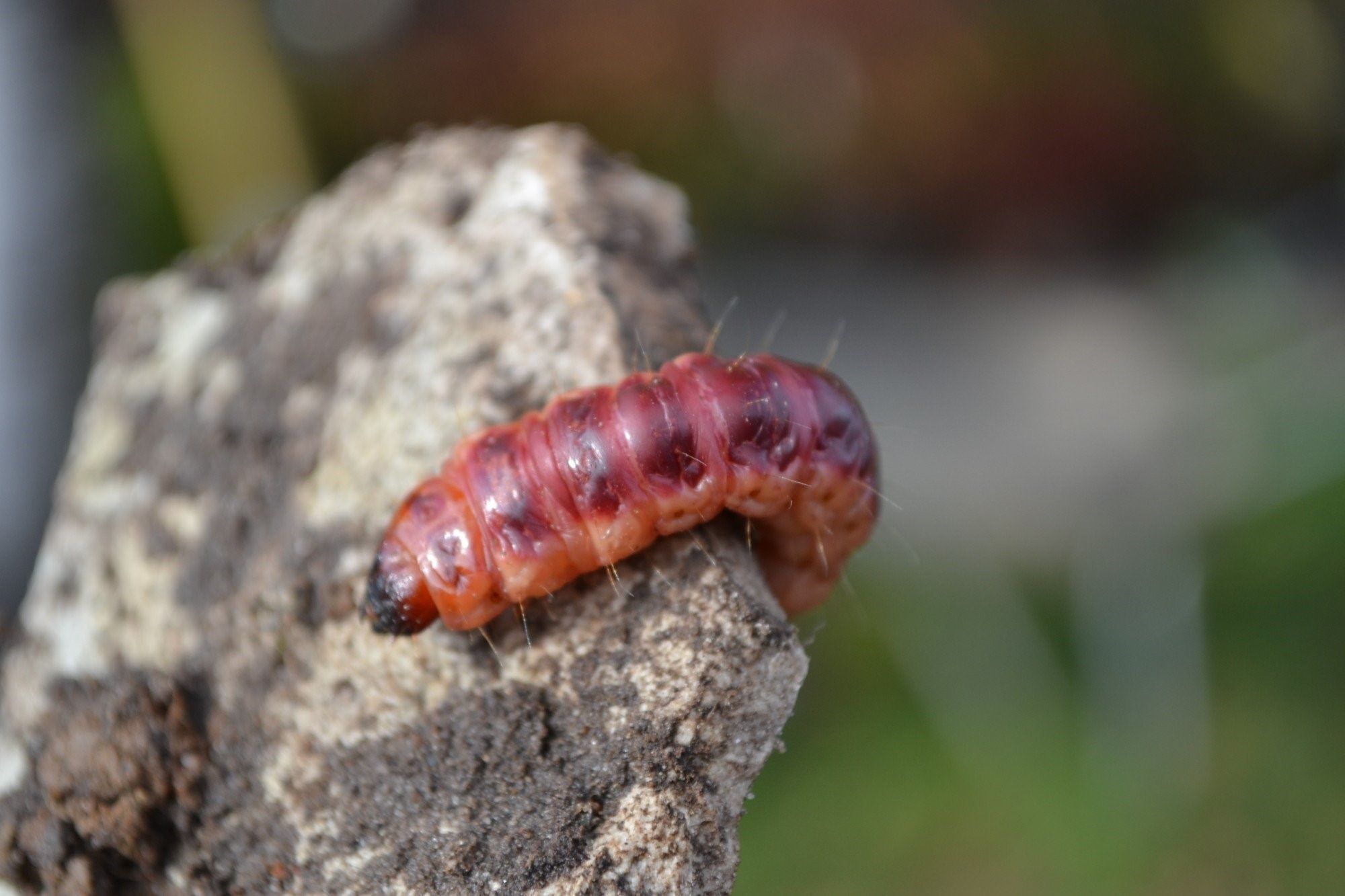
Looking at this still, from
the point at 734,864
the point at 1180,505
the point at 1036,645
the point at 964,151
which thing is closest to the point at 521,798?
the point at 734,864

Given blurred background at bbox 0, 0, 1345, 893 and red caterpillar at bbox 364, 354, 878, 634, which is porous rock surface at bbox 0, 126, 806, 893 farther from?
blurred background at bbox 0, 0, 1345, 893

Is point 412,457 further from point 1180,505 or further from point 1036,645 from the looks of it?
point 1180,505

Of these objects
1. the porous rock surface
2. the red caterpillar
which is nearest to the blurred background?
the porous rock surface

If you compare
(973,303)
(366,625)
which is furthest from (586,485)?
(973,303)

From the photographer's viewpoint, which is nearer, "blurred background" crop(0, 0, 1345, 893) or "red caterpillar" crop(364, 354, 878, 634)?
"red caterpillar" crop(364, 354, 878, 634)

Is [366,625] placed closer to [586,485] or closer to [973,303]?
[586,485]
